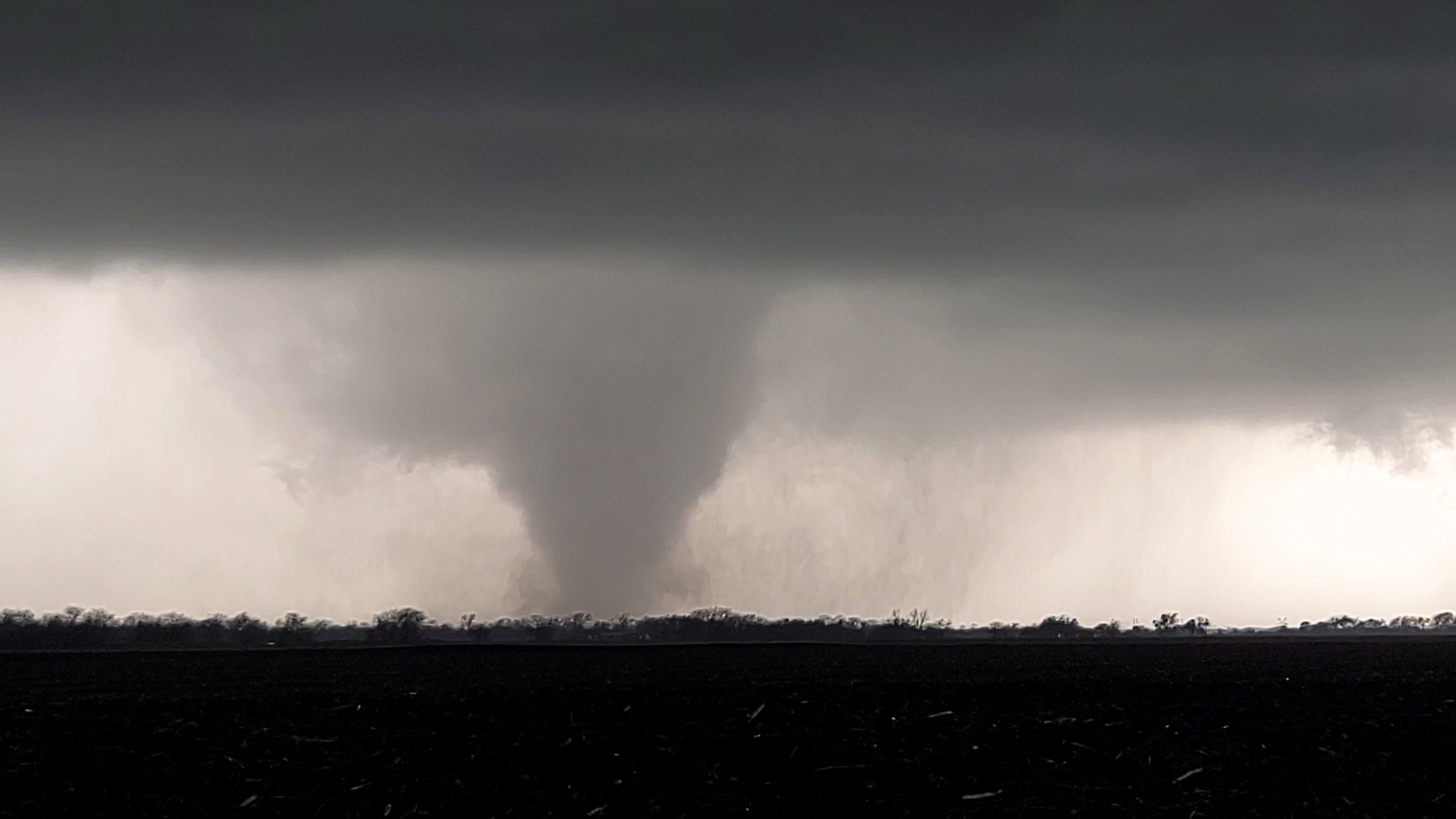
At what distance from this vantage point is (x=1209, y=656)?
114188mm

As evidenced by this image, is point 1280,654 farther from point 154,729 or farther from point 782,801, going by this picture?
point 154,729

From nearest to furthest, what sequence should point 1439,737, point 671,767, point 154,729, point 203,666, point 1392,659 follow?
point 671,767 < point 154,729 < point 1439,737 < point 203,666 < point 1392,659

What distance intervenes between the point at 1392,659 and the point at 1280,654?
11086mm

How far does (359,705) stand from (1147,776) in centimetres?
3126

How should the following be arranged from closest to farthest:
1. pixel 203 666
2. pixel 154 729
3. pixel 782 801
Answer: pixel 782 801 < pixel 154 729 < pixel 203 666

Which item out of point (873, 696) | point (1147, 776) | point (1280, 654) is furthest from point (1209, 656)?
point (1147, 776)

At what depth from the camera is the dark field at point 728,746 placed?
47219 millimetres

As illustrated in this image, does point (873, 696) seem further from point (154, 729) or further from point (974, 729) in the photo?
point (154, 729)

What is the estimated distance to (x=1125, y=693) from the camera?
6869 centimetres

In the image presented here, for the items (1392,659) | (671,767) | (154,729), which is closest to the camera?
(671,767)

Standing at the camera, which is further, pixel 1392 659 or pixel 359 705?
pixel 1392 659

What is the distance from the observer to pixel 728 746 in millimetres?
54156

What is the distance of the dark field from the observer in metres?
47.2

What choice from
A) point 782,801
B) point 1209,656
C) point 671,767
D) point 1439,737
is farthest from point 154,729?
point 1209,656
